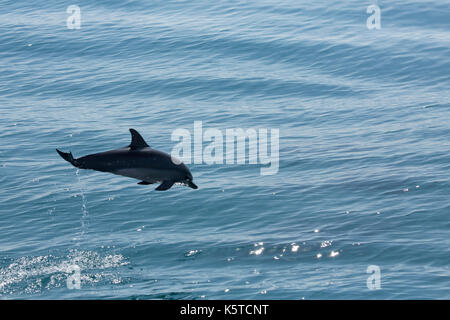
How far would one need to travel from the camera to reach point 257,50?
61281 mm

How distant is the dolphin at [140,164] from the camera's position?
81.9ft

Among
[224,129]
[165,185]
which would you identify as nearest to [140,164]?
[165,185]

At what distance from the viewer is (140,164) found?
25594 millimetres

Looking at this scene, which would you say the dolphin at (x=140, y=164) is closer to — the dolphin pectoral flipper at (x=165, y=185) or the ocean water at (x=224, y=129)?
the dolphin pectoral flipper at (x=165, y=185)

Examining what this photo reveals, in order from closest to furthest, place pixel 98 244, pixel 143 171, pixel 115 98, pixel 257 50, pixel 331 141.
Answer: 1. pixel 143 171
2. pixel 98 244
3. pixel 331 141
4. pixel 115 98
5. pixel 257 50

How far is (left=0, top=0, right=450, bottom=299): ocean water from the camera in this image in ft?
99.7

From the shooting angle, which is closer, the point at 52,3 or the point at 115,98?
the point at 115,98

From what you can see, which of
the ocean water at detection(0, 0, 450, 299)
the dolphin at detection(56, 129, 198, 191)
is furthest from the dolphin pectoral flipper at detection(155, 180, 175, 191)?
the ocean water at detection(0, 0, 450, 299)

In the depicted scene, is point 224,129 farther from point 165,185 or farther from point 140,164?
point 140,164

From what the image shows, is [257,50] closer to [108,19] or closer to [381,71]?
[381,71]

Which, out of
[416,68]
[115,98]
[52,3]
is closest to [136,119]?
[115,98]

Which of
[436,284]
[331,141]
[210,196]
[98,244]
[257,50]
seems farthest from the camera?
[257,50]

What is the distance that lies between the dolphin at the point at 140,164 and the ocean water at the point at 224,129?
3.95 m

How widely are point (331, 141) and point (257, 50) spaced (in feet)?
58.7
